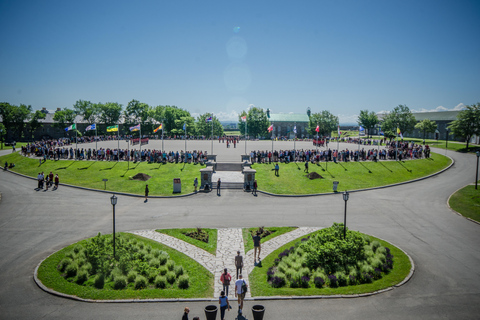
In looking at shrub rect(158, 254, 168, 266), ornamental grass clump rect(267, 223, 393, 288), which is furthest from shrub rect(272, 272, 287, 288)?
shrub rect(158, 254, 168, 266)

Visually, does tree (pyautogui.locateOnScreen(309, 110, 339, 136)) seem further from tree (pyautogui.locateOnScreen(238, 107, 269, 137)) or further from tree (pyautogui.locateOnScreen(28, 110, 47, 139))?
tree (pyautogui.locateOnScreen(28, 110, 47, 139))

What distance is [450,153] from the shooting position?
47.5 m

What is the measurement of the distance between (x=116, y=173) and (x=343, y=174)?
84.7ft

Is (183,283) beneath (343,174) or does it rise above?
beneath

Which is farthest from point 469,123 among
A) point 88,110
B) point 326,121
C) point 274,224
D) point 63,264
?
point 88,110

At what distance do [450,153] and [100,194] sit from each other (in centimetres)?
5235

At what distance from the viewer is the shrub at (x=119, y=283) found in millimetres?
11727

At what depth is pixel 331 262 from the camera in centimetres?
1331

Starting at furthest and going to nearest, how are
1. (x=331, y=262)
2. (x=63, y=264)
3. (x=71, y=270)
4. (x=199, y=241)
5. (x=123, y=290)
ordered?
(x=199, y=241), (x=331, y=262), (x=63, y=264), (x=71, y=270), (x=123, y=290)

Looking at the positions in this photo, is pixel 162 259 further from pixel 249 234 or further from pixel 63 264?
pixel 249 234

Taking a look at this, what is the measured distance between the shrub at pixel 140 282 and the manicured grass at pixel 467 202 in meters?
21.9

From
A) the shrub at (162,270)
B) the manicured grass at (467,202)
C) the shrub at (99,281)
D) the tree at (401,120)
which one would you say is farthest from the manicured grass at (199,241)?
the tree at (401,120)

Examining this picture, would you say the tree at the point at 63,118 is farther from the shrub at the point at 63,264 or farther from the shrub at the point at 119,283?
the shrub at the point at 119,283

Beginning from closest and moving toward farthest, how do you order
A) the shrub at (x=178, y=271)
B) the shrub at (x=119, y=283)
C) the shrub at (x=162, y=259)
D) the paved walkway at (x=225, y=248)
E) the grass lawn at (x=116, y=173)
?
1. the shrub at (x=119, y=283)
2. the shrub at (x=178, y=271)
3. the paved walkway at (x=225, y=248)
4. the shrub at (x=162, y=259)
5. the grass lawn at (x=116, y=173)
